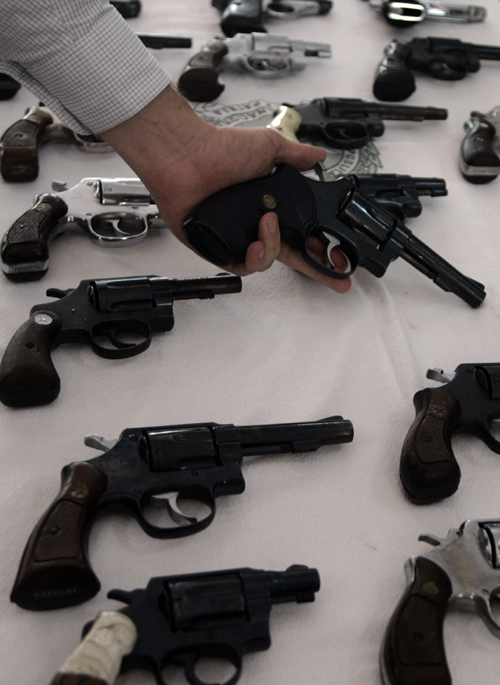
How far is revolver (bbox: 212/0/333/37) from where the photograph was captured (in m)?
2.19

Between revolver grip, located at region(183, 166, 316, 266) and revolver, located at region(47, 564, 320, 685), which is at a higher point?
revolver grip, located at region(183, 166, 316, 266)

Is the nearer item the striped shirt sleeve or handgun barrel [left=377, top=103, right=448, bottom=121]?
the striped shirt sleeve

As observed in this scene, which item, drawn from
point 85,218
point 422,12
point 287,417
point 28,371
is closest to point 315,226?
point 287,417

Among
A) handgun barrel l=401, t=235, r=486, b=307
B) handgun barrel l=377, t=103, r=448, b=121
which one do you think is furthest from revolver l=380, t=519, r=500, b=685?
handgun barrel l=377, t=103, r=448, b=121

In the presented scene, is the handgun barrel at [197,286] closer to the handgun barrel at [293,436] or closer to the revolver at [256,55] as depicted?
the handgun barrel at [293,436]

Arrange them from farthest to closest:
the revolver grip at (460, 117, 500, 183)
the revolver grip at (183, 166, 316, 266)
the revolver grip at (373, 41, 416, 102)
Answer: the revolver grip at (373, 41, 416, 102), the revolver grip at (460, 117, 500, 183), the revolver grip at (183, 166, 316, 266)

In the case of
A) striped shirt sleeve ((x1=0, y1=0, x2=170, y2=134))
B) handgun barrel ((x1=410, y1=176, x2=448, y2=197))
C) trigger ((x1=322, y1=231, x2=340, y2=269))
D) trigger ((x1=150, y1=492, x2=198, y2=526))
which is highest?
striped shirt sleeve ((x1=0, y1=0, x2=170, y2=134))

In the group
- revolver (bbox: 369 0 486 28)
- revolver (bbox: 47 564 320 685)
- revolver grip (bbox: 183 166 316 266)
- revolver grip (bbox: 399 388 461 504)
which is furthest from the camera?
revolver (bbox: 369 0 486 28)

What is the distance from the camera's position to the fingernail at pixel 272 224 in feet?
3.97

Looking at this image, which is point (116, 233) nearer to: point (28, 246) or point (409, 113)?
point (28, 246)

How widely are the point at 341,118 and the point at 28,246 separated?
1.04 meters

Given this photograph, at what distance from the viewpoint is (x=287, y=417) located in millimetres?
1139

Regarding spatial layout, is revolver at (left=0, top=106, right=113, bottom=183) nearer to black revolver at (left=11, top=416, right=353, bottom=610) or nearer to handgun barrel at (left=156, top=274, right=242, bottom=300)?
handgun barrel at (left=156, top=274, right=242, bottom=300)

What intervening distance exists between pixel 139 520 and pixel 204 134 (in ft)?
2.50
